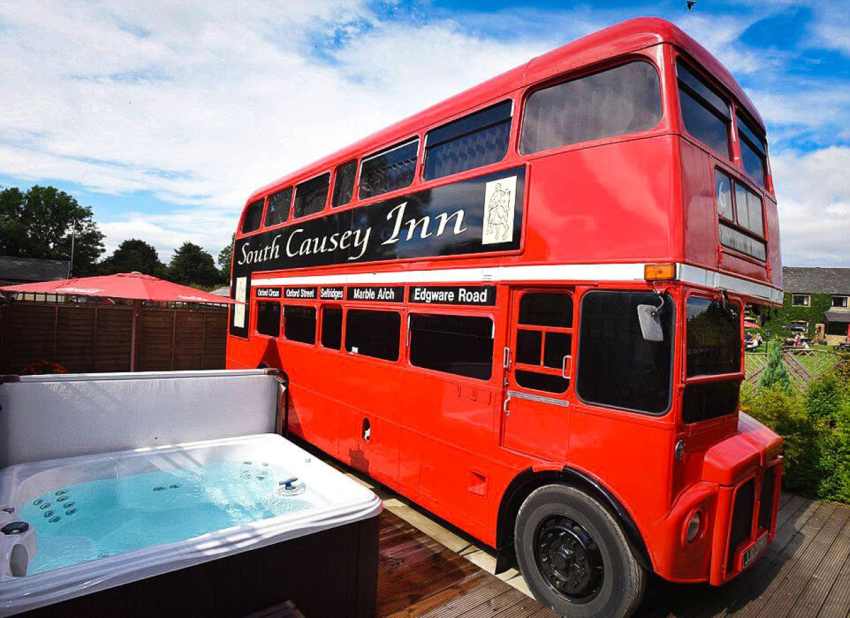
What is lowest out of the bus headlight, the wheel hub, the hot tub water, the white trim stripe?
the hot tub water

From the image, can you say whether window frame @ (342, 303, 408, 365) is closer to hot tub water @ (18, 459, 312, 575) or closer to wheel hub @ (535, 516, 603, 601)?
hot tub water @ (18, 459, 312, 575)

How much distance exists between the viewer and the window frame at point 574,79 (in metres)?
3.32

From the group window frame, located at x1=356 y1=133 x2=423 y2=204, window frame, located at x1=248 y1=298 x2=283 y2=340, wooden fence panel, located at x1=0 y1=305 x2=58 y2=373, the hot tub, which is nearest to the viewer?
the hot tub

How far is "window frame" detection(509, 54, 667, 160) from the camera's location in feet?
10.9

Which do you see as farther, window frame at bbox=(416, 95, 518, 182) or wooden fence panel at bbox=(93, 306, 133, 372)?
wooden fence panel at bbox=(93, 306, 133, 372)

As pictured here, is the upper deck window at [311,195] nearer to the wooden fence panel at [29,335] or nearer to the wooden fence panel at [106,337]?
the wooden fence panel at [106,337]

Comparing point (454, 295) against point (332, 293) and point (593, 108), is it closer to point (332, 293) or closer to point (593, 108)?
point (593, 108)

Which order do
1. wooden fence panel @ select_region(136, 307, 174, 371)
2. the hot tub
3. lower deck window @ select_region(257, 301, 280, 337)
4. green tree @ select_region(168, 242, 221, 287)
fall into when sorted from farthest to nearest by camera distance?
green tree @ select_region(168, 242, 221, 287) < wooden fence panel @ select_region(136, 307, 174, 371) < lower deck window @ select_region(257, 301, 280, 337) < the hot tub

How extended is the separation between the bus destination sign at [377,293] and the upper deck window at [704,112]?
9.85ft

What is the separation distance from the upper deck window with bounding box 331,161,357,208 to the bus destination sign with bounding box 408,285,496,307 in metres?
2.00

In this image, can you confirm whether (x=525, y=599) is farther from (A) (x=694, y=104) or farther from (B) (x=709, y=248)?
(A) (x=694, y=104)

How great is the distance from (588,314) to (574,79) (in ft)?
5.97


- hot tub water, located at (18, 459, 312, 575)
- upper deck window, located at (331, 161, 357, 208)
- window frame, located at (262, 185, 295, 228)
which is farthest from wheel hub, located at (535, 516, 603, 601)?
window frame, located at (262, 185, 295, 228)

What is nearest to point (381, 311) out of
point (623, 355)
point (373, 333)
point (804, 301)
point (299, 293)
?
point (373, 333)
